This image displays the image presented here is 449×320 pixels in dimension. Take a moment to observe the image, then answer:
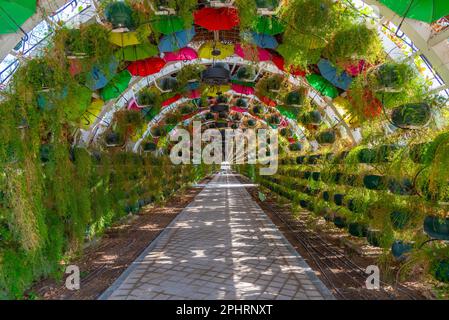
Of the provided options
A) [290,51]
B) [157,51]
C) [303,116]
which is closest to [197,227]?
[303,116]

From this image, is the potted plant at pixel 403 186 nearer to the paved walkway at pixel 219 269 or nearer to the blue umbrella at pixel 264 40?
the paved walkway at pixel 219 269

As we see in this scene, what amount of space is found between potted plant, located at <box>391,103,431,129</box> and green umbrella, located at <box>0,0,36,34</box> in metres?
4.15

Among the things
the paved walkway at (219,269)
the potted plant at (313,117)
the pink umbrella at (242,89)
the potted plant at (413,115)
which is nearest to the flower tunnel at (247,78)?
the potted plant at (413,115)

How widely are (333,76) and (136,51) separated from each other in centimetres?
298

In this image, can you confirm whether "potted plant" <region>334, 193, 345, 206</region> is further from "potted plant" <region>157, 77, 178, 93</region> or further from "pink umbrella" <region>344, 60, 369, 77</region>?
"potted plant" <region>157, 77, 178, 93</region>

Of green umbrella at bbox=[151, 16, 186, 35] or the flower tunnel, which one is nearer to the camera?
the flower tunnel

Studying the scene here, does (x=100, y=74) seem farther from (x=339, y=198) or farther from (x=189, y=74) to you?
(x=339, y=198)

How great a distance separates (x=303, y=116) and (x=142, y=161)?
183 inches

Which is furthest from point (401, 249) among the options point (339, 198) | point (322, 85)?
point (322, 85)

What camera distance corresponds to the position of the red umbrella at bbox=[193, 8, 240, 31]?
5.14m

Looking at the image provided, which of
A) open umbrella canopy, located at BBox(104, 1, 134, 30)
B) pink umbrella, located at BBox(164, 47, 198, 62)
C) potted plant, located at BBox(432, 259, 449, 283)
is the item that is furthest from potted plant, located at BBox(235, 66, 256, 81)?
potted plant, located at BBox(432, 259, 449, 283)

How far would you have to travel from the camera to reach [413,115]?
12.0 feet

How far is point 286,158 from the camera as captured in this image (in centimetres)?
1149

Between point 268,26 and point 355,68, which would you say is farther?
point 355,68
